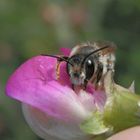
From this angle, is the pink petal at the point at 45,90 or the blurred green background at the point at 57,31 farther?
the blurred green background at the point at 57,31

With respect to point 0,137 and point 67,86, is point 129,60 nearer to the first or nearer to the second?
point 0,137

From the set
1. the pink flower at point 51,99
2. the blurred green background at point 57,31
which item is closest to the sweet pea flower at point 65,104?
the pink flower at point 51,99

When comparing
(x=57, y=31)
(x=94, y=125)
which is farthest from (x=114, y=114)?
(x=57, y=31)

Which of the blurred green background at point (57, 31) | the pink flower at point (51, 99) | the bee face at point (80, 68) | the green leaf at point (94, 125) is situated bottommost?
the blurred green background at point (57, 31)

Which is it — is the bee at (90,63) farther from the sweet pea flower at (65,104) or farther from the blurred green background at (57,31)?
the blurred green background at (57,31)

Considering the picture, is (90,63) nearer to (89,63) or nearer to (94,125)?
(89,63)

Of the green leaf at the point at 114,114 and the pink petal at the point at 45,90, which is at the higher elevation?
the pink petal at the point at 45,90
